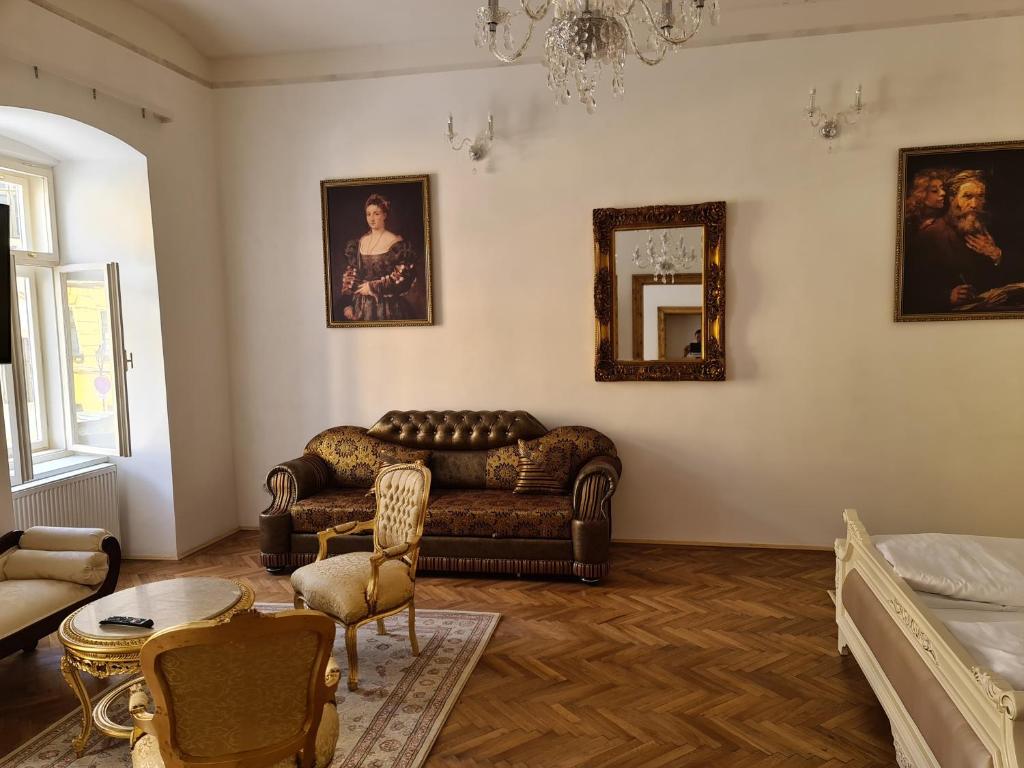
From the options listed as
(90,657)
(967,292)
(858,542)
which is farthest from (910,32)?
(90,657)

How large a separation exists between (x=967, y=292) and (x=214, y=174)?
19.0ft

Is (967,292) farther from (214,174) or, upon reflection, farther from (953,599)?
(214,174)

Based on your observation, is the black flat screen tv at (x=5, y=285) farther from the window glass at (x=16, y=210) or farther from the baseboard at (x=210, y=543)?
the baseboard at (x=210, y=543)

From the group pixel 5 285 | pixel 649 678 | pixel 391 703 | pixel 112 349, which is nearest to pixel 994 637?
pixel 649 678

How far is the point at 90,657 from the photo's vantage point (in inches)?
112

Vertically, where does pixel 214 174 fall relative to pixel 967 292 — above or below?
above

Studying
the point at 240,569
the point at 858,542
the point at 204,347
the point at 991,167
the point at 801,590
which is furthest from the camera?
the point at 204,347

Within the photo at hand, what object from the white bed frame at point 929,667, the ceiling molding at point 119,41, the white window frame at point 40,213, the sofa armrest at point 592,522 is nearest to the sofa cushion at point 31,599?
the white window frame at point 40,213

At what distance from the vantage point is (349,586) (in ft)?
11.3

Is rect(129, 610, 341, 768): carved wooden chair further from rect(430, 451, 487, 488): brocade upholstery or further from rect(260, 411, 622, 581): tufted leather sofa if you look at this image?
rect(430, 451, 487, 488): brocade upholstery

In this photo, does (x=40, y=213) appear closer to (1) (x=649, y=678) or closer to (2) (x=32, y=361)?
(2) (x=32, y=361)

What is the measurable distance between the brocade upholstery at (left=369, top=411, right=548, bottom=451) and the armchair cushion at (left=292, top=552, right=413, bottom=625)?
175 cm

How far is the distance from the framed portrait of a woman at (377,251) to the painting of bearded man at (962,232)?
3.48 metres

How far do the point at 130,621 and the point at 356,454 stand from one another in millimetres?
2558
